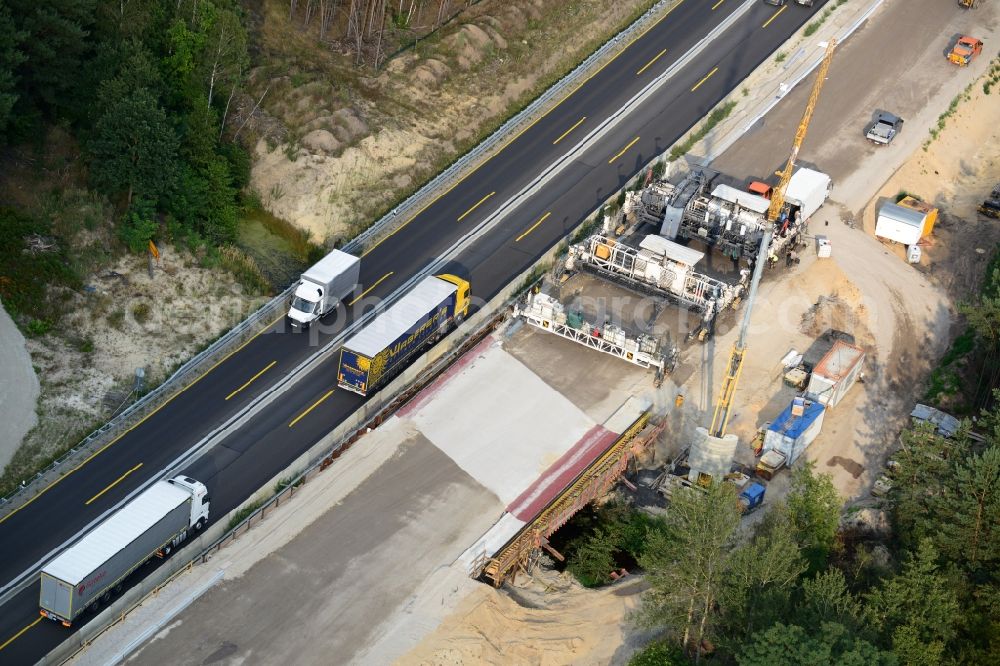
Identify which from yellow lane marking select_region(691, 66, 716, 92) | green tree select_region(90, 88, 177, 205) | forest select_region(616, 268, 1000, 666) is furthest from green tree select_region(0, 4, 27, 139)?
yellow lane marking select_region(691, 66, 716, 92)

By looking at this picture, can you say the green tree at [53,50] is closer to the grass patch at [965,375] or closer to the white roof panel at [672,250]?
the white roof panel at [672,250]

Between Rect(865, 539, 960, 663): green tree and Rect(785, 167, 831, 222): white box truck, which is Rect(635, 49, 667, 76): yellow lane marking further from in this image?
Rect(865, 539, 960, 663): green tree

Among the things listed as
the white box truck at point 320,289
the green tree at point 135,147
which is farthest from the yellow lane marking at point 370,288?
the green tree at point 135,147

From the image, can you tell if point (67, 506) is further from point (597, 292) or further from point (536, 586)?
point (597, 292)

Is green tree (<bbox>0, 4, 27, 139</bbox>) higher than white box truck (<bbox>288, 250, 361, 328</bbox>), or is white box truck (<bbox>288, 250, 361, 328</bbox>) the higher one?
green tree (<bbox>0, 4, 27, 139</bbox>)

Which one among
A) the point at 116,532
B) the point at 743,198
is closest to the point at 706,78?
the point at 743,198

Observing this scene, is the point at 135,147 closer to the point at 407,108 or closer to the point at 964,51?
the point at 407,108
